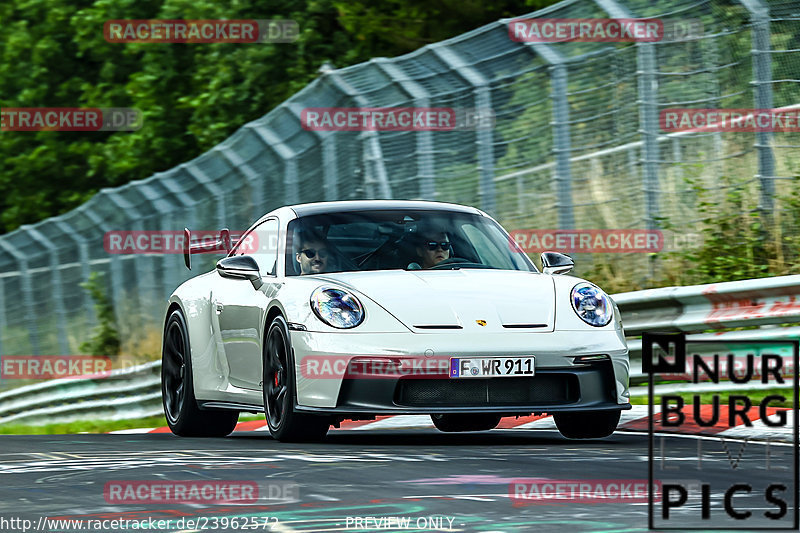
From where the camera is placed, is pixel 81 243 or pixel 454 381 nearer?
pixel 454 381

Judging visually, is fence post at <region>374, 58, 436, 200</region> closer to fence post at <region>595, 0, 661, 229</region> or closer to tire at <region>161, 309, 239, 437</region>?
fence post at <region>595, 0, 661, 229</region>

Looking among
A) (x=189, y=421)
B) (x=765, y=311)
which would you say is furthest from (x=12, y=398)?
(x=765, y=311)

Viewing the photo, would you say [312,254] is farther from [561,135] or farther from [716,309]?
[561,135]

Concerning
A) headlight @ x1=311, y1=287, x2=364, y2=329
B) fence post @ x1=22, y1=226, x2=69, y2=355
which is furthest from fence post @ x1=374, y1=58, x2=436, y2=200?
fence post @ x1=22, y1=226, x2=69, y2=355

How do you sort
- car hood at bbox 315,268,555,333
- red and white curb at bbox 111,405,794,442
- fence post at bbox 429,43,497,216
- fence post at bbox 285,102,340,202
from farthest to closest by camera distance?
1. fence post at bbox 285,102,340,202
2. fence post at bbox 429,43,497,216
3. red and white curb at bbox 111,405,794,442
4. car hood at bbox 315,268,555,333

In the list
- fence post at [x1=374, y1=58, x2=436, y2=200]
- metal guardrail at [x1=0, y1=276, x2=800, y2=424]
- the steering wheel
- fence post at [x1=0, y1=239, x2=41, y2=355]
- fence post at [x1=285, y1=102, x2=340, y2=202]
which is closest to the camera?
the steering wheel

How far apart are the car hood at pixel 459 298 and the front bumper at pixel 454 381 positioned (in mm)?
89

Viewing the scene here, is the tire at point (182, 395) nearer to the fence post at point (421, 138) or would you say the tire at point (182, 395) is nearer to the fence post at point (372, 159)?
the fence post at point (421, 138)

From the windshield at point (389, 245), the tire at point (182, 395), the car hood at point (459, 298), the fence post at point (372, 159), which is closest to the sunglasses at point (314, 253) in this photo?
the windshield at point (389, 245)

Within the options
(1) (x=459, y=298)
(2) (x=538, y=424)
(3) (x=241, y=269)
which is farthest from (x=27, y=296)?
(1) (x=459, y=298)

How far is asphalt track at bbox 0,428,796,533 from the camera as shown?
5.75m

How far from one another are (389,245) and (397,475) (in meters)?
2.64

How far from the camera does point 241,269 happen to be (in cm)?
955

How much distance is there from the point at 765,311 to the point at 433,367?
112 inches
